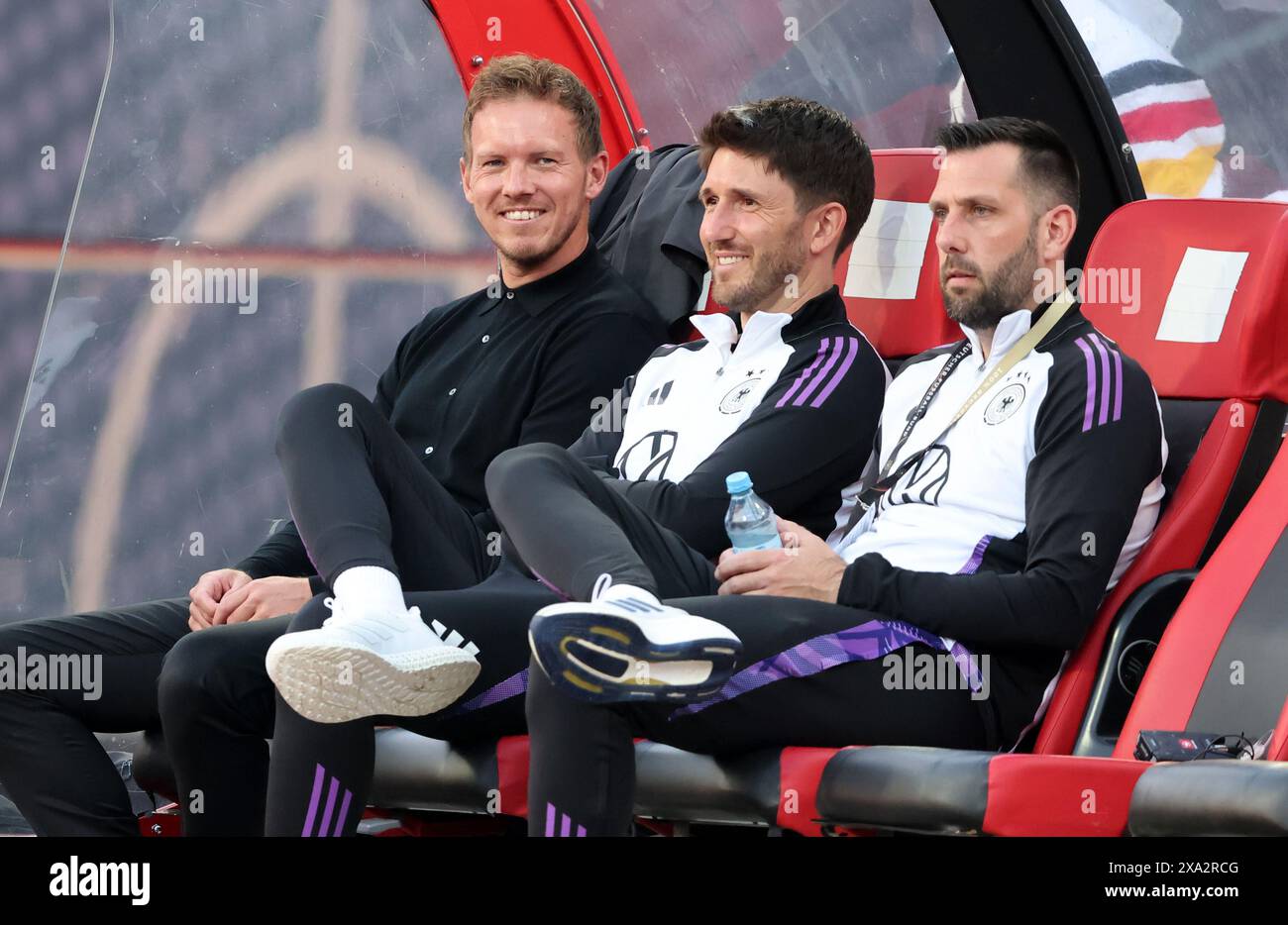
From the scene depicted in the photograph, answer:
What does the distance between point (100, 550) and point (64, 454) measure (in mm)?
286

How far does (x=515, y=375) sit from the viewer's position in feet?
10.6

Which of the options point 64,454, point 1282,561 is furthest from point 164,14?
point 1282,561

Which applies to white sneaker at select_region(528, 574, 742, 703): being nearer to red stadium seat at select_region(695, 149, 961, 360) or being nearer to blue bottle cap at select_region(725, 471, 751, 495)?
blue bottle cap at select_region(725, 471, 751, 495)

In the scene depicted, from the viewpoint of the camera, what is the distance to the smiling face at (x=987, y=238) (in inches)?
109

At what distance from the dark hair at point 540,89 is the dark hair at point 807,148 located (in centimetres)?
35

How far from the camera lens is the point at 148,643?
3158 mm

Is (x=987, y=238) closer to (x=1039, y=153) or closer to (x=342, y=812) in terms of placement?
(x=1039, y=153)

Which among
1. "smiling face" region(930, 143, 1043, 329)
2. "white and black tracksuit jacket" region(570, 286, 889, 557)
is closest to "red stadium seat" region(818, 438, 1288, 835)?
"smiling face" region(930, 143, 1043, 329)

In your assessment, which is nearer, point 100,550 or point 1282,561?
point 1282,561

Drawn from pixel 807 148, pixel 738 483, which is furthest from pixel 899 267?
pixel 738 483

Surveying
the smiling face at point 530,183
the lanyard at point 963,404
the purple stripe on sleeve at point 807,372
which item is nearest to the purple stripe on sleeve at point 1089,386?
the lanyard at point 963,404

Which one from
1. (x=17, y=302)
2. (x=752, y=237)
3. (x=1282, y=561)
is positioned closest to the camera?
(x=1282, y=561)

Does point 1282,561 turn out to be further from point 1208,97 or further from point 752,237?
point 1208,97
